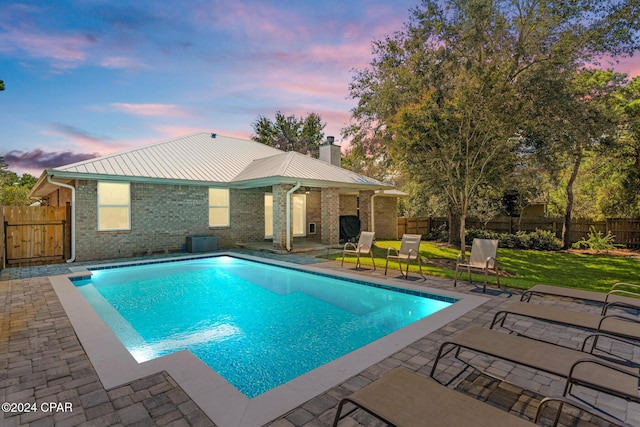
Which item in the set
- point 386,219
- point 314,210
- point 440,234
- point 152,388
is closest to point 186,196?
point 314,210

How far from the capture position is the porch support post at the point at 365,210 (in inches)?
644

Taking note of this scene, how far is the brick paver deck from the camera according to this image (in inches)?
103

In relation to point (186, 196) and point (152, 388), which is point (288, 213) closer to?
point (186, 196)

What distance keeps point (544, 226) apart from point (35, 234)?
2190 centimetres

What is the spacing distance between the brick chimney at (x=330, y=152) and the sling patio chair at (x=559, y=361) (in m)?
15.7

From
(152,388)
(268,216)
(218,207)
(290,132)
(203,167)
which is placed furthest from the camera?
(290,132)

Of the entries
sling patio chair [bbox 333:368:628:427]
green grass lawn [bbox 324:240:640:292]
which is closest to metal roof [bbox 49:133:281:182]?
green grass lawn [bbox 324:240:640:292]

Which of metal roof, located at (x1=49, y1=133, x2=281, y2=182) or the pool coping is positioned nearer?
the pool coping

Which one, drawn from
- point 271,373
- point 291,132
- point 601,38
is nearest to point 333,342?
point 271,373

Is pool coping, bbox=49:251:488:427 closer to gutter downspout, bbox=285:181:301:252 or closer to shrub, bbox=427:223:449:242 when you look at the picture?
gutter downspout, bbox=285:181:301:252

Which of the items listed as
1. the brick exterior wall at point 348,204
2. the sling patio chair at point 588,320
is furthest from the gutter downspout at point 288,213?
the sling patio chair at point 588,320

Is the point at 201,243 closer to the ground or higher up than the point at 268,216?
closer to the ground

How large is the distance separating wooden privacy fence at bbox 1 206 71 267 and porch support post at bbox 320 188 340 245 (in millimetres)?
9435

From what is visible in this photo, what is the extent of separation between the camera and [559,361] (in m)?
2.69
